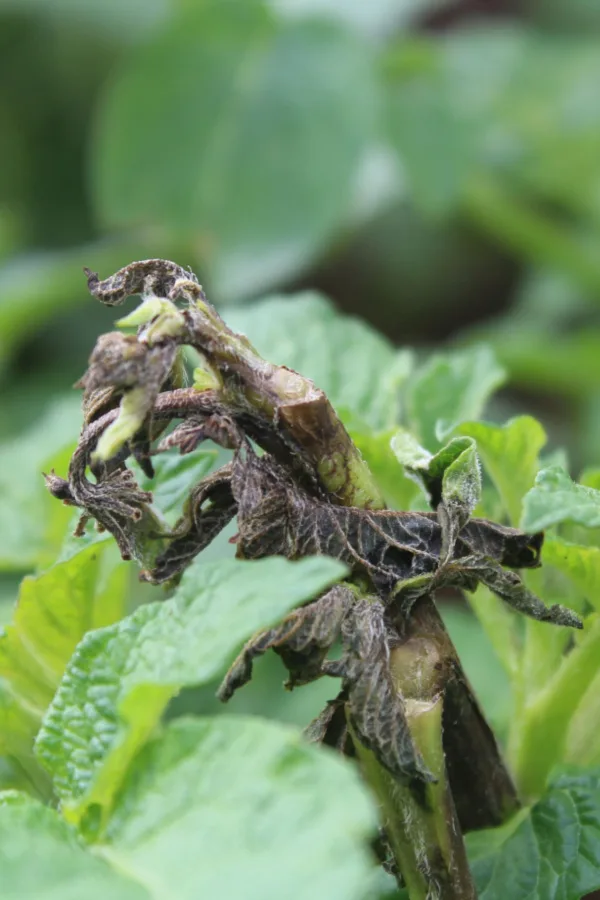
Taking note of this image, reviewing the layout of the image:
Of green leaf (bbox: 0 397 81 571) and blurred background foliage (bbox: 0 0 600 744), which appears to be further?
blurred background foliage (bbox: 0 0 600 744)

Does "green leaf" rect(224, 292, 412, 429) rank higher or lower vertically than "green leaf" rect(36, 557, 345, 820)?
lower

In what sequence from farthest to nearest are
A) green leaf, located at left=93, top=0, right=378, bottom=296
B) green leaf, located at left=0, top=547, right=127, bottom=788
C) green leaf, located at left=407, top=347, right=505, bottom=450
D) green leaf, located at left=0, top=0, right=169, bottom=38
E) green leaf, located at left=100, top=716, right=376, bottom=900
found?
green leaf, located at left=0, top=0, right=169, bottom=38 → green leaf, located at left=93, top=0, right=378, bottom=296 → green leaf, located at left=407, top=347, right=505, bottom=450 → green leaf, located at left=0, top=547, right=127, bottom=788 → green leaf, located at left=100, top=716, right=376, bottom=900

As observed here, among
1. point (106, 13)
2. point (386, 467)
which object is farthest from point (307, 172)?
point (386, 467)

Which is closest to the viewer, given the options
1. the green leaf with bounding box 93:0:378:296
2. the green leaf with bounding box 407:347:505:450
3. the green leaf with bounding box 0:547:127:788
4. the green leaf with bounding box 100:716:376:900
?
the green leaf with bounding box 100:716:376:900

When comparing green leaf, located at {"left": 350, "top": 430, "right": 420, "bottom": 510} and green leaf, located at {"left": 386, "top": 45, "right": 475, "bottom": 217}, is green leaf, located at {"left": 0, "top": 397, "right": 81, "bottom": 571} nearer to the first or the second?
green leaf, located at {"left": 350, "top": 430, "right": 420, "bottom": 510}

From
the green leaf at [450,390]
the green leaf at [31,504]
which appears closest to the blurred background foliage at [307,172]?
the green leaf at [31,504]

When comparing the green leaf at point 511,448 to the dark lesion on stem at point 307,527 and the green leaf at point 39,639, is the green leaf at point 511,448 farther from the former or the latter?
the green leaf at point 39,639

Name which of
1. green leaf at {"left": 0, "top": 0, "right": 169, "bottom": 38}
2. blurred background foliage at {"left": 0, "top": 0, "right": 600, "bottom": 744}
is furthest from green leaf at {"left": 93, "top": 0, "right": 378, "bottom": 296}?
green leaf at {"left": 0, "top": 0, "right": 169, "bottom": 38}

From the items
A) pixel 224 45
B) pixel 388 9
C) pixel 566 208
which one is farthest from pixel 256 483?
pixel 388 9
